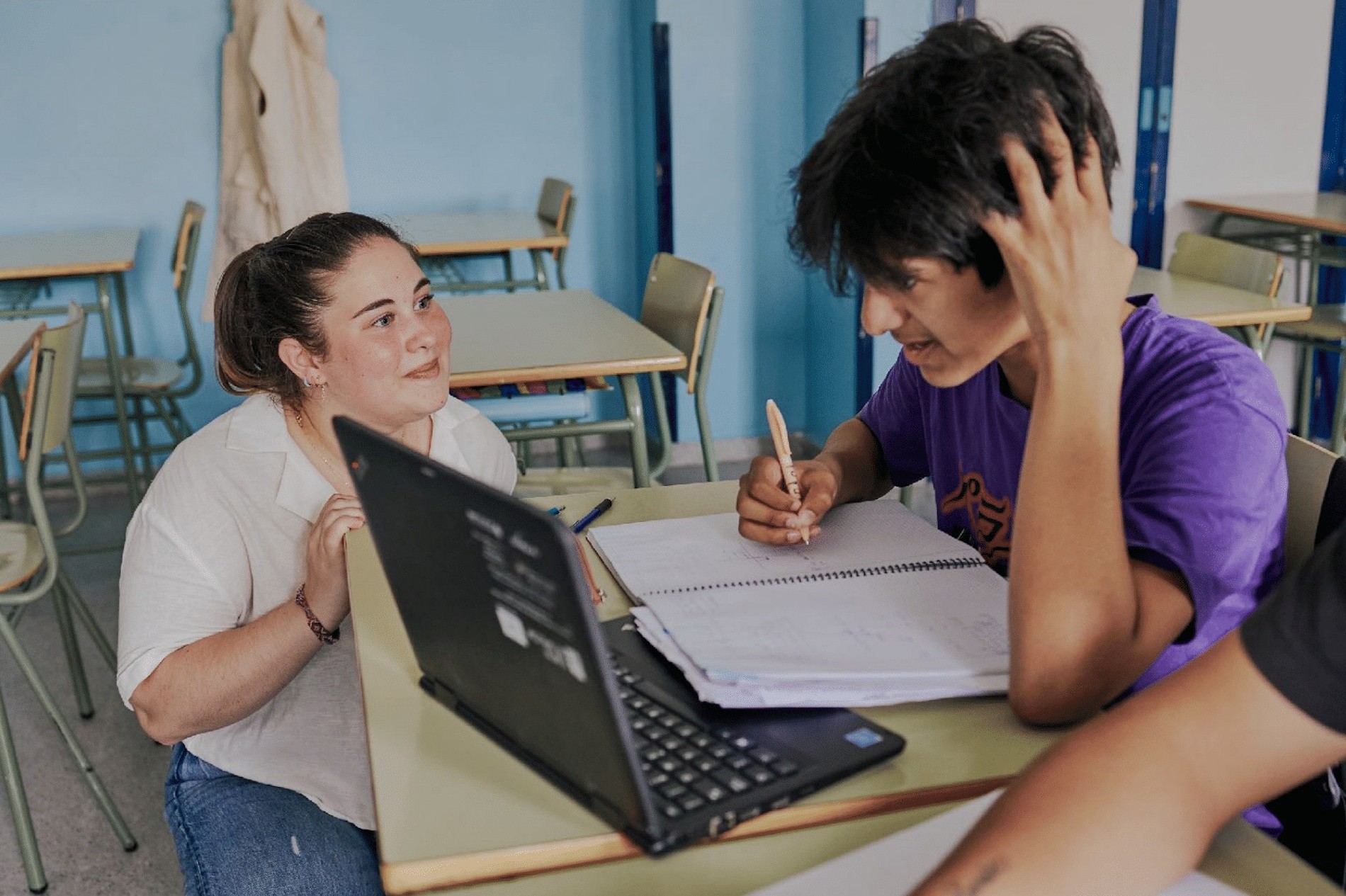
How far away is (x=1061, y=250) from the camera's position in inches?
36.1

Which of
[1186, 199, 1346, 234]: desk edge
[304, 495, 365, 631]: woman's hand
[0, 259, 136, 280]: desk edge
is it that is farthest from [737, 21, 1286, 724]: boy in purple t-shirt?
[1186, 199, 1346, 234]: desk edge

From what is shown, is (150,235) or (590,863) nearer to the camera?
(590,863)

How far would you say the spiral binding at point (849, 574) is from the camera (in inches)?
44.5

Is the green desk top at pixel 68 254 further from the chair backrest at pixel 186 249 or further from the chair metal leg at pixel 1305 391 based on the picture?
the chair metal leg at pixel 1305 391

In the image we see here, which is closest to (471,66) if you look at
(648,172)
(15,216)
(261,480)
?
(648,172)

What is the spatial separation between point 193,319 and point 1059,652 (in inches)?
165

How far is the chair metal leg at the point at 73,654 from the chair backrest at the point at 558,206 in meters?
2.04

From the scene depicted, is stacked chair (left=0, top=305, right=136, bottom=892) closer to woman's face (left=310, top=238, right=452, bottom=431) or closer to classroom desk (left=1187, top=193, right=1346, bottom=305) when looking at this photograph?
woman's face (left=310, top=238, right=452, bottom=431)

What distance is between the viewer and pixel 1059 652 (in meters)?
0.89

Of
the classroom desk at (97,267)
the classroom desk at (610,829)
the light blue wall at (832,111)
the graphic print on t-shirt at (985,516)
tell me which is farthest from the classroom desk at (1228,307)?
the classroom desk at (97,267)

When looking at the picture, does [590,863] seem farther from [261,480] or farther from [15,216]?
[15,216]

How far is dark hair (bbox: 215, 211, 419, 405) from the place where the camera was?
1.50m

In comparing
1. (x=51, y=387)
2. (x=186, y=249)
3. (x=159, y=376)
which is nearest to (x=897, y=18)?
(x=186, y=249)

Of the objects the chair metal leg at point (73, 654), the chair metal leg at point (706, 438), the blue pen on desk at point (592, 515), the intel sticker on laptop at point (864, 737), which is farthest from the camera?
the chair metal leg at point (706, 438)
